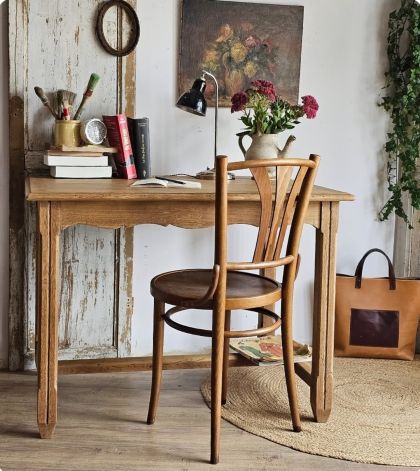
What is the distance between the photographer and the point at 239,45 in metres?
3.37

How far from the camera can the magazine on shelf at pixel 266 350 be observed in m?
2.95

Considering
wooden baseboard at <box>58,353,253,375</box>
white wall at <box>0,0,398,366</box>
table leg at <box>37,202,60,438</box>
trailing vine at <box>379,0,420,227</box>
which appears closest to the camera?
table leg at <box>37,202,60,438</box>

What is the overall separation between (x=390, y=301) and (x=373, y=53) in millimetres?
1151

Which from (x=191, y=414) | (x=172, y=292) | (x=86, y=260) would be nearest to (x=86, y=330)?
(x=86, y=260)

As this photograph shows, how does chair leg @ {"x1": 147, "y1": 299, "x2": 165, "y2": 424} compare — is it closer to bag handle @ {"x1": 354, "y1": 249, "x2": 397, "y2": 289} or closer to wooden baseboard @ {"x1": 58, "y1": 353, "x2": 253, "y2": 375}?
wooden baseboard @ {"x1": 58, "y1": 353, "x2": 253, "y2": 375}

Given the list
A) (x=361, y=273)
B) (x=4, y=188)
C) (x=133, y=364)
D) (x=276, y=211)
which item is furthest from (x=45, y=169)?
(x=361, y=273)

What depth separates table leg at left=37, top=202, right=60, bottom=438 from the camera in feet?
8.27

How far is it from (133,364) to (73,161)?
87cm

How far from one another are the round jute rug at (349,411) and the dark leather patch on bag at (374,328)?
9cm

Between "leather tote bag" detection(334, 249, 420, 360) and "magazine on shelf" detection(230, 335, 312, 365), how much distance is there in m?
0.47

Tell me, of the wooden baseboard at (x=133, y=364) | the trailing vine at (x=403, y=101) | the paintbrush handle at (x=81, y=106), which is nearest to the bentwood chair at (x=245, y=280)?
the wooden baseboard at (x=133, y=364)

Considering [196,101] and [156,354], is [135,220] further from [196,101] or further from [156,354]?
[196,101]

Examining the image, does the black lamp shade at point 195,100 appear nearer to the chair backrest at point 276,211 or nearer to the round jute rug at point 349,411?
the chair backrest at point 276,211

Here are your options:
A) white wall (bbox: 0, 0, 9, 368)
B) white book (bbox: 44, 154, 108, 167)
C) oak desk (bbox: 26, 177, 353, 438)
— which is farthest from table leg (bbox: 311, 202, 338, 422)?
white wall (bbox: 0, 0, 9, 368)
